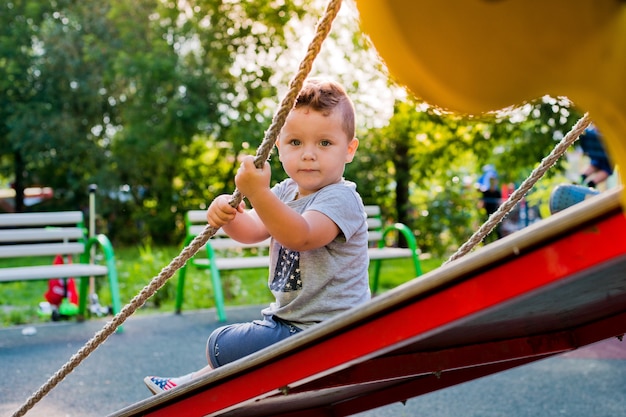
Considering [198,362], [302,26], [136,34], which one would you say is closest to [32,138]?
[136,34]

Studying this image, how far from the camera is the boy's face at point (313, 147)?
6.77 feet

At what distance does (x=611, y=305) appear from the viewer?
1.62 metres

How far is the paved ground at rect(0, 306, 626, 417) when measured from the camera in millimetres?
3580

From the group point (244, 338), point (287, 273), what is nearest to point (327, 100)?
point (287, 273)

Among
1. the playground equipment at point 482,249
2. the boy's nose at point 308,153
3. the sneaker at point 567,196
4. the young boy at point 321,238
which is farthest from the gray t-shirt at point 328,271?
the sneaker at point 567,196

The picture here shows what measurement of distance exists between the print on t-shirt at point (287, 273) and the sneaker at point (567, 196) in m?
1.65

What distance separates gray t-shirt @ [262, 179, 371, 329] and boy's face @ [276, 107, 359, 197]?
1.8 inches

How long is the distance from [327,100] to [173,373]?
259cm

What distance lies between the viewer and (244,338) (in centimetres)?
207

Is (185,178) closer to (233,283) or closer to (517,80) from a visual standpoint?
(233,283)

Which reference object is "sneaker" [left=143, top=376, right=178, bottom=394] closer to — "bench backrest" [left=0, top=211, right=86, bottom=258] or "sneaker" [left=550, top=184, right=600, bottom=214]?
"sneaker" [left=550, top=184, right=600, bottom=214]

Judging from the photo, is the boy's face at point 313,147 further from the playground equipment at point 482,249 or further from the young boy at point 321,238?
the playground equipment at point 482,249

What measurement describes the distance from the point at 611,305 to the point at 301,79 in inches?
31.0

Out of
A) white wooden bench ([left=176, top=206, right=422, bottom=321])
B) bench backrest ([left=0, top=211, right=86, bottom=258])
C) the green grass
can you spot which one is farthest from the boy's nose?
the green grass
